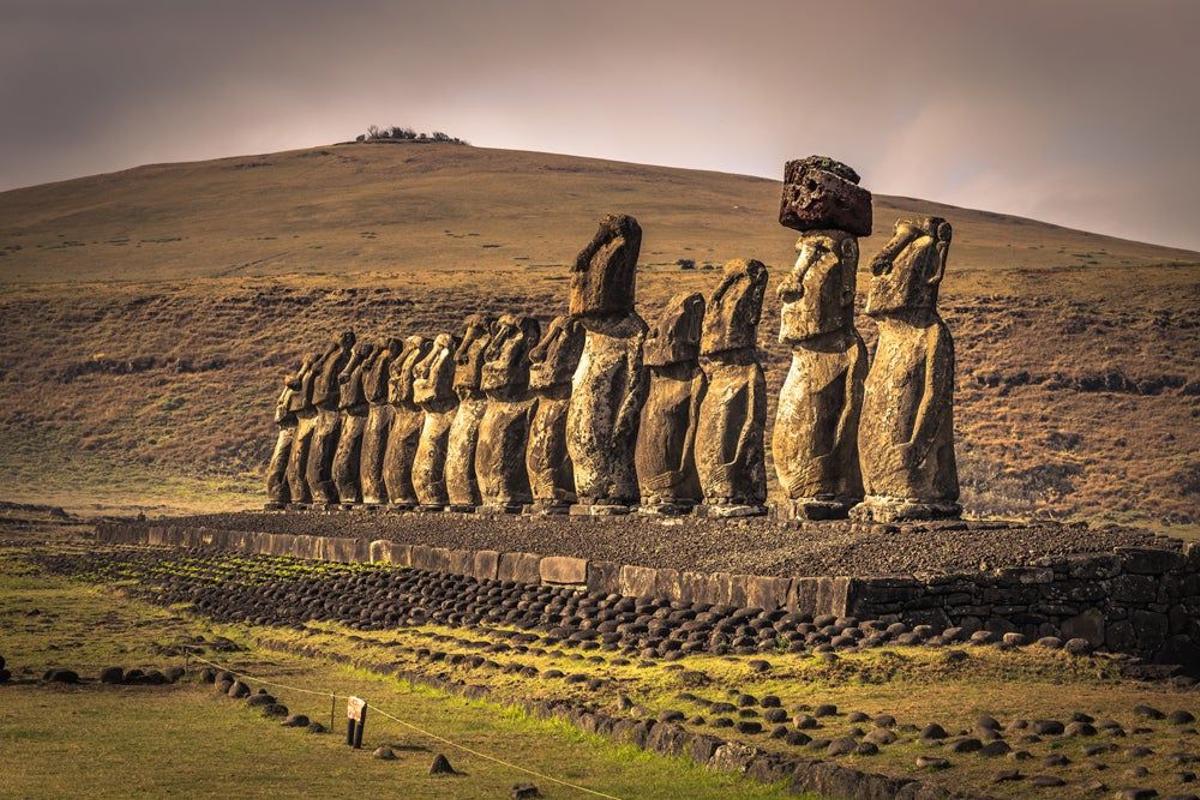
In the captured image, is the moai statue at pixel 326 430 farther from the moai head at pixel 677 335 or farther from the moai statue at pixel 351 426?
the moai head at pixel 677 335

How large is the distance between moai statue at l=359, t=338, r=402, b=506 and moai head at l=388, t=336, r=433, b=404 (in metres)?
0.30

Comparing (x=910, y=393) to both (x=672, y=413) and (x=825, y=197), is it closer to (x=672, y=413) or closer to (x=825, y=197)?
(x=825, y=197)

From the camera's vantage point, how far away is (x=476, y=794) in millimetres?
10500

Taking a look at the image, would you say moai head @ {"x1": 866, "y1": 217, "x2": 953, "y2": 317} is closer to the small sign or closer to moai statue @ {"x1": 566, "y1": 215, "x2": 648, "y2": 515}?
moai statue @ {"x1": 566, "y1": 215, "x2": 648, "y2": 515}

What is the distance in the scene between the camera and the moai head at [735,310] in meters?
20.9

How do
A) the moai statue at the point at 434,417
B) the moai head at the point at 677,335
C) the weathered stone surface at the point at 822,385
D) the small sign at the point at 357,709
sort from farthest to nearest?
the moai statue at the point at 434,417, the moai head at the point at 677,335, the weathered stone surface at the point at 822,385, the small sign at the point at 357,709

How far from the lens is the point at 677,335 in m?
21.7

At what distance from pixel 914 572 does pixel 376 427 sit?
56.9 ft

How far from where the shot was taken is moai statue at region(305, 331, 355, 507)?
32.2 m

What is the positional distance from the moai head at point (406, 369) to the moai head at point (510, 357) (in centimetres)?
306

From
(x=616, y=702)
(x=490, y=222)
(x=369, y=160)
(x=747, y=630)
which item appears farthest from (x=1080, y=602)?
(x=369, y=160)

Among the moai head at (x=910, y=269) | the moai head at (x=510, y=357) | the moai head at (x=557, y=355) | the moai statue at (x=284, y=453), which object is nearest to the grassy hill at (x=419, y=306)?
the moai statue at (x=284, y=453)

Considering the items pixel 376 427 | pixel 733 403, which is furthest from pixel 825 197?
pixel 376 427

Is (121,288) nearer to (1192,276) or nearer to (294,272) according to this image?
(294,272)
